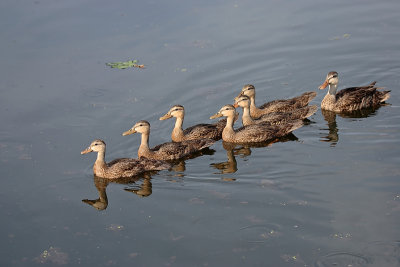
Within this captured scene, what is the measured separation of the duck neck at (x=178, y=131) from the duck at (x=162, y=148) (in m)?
0.52

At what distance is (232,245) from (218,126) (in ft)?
20.2

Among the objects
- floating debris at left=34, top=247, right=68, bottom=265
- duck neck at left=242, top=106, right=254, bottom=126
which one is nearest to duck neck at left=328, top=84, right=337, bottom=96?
duck neck at left=242, top=106, right=254, bottom=126

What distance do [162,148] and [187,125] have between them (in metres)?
2.06

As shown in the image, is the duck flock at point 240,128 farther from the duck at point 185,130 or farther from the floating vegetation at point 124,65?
the floating vegetation at point 124,65

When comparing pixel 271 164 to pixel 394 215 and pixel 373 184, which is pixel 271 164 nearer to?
pixel 373 184

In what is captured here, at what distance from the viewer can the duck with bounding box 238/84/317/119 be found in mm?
18422

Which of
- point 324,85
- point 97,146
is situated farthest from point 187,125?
point 324,85

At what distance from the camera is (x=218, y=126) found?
58.5ft

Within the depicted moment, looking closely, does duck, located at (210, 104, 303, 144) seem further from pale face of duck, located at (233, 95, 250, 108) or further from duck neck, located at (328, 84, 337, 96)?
duck neck, located at (328, 84, 337, 96)

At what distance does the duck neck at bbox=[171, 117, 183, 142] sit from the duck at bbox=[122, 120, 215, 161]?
0.52 meters

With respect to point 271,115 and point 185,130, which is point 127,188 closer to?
point 185,130

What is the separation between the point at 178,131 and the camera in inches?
680

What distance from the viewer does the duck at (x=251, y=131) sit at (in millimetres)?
17123

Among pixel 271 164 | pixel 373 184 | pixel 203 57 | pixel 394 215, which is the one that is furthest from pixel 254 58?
pixel 394 215
